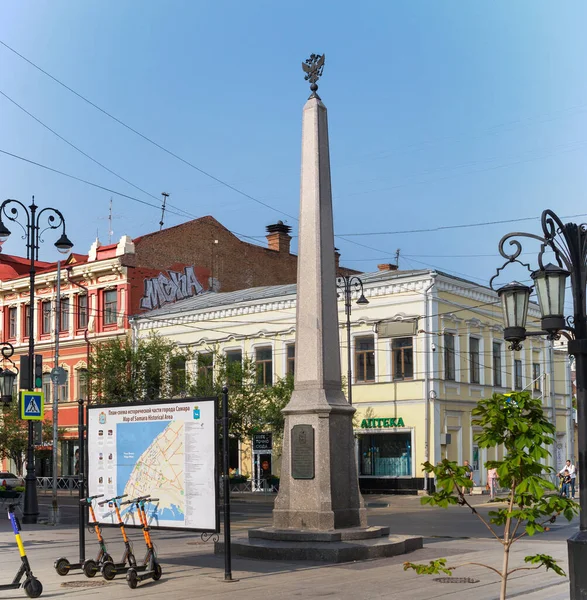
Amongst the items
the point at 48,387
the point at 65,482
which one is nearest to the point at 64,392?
the point at 48,387

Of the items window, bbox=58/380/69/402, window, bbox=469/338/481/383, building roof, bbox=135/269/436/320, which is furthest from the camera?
window, bbox=58/380/69/402

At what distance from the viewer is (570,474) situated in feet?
125

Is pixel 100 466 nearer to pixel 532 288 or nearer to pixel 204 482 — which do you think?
pixel 204 482

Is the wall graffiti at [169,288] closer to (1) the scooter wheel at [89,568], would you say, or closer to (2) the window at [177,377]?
(2) the window at [177,377]

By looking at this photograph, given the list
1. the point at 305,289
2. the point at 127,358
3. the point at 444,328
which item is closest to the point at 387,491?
the point at 444,328

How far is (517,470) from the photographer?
316 inches

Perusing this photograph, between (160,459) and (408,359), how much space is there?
30.9 m

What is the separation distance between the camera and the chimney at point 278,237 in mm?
61531

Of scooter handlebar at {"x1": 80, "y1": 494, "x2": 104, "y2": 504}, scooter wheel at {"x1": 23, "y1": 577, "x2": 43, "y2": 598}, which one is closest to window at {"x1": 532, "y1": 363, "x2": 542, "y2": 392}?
scooter handlebar at {"x1": 80, "y1": 494, "x2": 104, "y2": 504}

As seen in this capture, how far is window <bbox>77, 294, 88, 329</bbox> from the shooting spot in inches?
2147

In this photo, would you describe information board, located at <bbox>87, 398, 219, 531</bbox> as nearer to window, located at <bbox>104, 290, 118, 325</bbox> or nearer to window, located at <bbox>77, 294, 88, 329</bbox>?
window, located at <bbox>104, 290, 118, 325</bbox>

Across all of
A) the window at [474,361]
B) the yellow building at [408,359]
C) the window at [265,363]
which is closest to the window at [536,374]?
the yellow building at [408,359]

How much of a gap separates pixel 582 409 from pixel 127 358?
35.9m

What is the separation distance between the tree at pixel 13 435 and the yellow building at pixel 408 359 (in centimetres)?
1050
